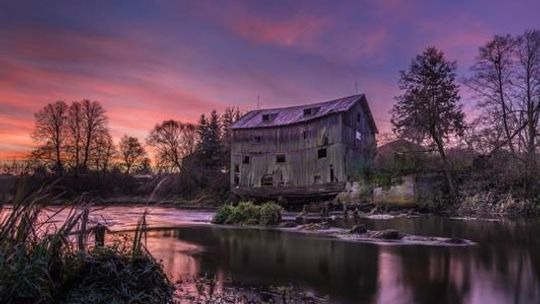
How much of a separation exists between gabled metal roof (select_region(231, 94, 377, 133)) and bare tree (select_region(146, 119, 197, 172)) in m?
28.5

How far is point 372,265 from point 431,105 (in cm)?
3026

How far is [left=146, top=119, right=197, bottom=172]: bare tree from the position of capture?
8025 cm

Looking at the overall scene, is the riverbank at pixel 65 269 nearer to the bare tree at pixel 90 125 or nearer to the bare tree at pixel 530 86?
the bare tree at pixel 530 86

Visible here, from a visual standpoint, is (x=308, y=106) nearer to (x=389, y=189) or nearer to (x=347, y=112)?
(x=347, y=112)

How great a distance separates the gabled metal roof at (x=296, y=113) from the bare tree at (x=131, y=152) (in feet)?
113

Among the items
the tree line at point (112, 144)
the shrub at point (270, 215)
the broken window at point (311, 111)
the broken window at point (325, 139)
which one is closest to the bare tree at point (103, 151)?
the tree line at point (112, 144)

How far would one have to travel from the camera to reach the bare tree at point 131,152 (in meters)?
80.1

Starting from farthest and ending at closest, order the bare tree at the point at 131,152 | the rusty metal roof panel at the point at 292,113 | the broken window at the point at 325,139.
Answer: the bare tree at the point at 131,152 → the rusty metal roof panel at the point at 292,113 → the broken window at the point at 325,139

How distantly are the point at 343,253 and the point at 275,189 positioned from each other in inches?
1329

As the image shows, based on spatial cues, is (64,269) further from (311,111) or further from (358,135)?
(311,111)

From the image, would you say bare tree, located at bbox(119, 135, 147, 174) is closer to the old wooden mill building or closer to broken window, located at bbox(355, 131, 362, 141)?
the old wooden mill building

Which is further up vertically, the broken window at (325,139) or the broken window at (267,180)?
the broken window at (325,139)

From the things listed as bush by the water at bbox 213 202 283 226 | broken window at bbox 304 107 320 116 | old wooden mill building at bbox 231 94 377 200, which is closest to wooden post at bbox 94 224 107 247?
bush by the water at bbox 213 202 283 226

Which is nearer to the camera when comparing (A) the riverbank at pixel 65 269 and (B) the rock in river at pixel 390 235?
(A) the riverbank at pixel 65 269
